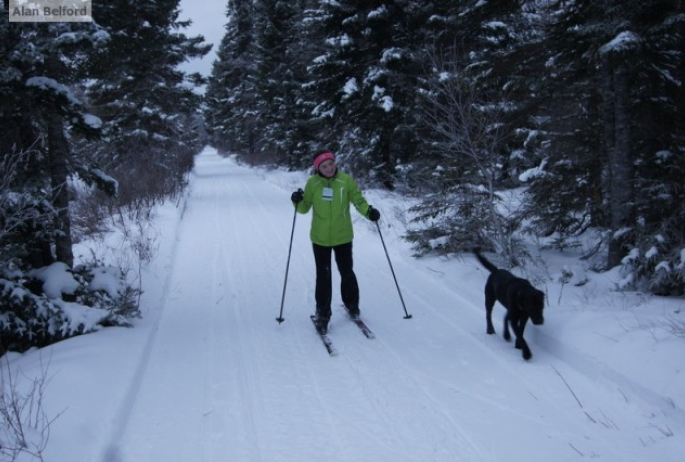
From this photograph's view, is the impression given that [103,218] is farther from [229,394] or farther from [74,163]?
[229,394]

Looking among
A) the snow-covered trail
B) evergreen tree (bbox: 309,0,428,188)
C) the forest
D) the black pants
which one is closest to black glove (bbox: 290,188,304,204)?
the black pants

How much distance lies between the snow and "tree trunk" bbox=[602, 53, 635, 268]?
26.8 inches

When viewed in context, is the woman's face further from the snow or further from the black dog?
the black dog

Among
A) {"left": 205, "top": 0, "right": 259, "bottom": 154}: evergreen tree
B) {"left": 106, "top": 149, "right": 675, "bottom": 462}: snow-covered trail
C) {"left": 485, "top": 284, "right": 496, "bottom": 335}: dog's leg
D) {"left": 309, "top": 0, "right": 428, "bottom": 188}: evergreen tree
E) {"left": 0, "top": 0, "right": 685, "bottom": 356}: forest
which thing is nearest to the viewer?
{"left": 106, "top": 149, "right": 675, "bottom": 462}: snow-covered trail

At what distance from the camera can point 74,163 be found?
5.67 m

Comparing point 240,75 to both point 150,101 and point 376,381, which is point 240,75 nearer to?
point 150,101

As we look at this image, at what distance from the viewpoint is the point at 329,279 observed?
5.82 meters

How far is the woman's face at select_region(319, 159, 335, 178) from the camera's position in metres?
5.66

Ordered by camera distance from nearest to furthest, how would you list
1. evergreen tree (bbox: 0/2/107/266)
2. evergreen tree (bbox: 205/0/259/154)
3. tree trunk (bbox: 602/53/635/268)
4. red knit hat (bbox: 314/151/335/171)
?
evergreen tree (bbox: 0/2/107/266) < red knit hat (bbox: 314/151/335/171) < tree trunk (bbox: 602/53/635/268) < evergreen tree (bbox: 205/0/259/154)

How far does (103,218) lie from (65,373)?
8.38m

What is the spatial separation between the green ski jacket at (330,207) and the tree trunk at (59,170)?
2.90 m

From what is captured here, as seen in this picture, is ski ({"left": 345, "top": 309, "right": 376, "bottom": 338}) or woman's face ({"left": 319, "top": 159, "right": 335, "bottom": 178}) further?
woman's face ({"left": 319, "top": 159, "right": 335, "bottom": 178})

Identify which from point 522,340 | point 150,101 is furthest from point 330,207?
point 150,101

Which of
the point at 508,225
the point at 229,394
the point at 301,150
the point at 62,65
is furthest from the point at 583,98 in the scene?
the point at 301,150
